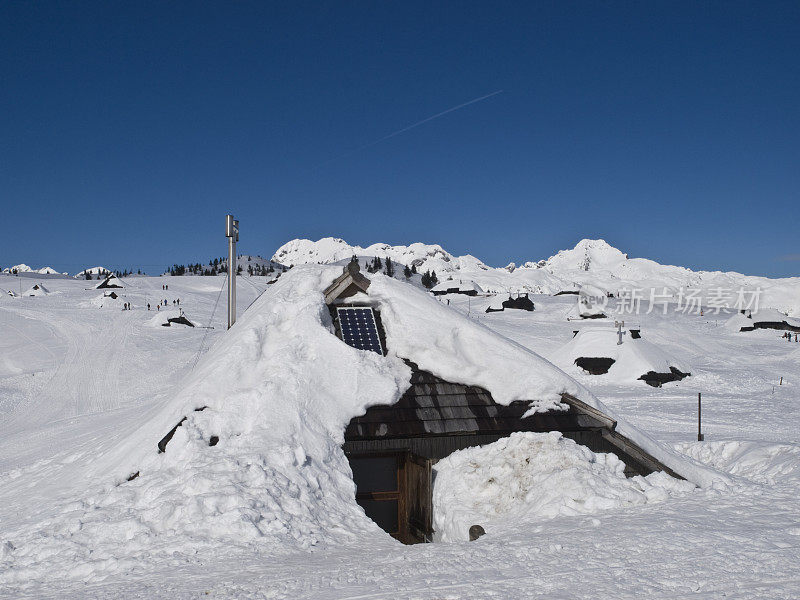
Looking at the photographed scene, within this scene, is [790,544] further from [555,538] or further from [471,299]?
[471,299]

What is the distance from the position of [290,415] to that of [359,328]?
2984 millimetres

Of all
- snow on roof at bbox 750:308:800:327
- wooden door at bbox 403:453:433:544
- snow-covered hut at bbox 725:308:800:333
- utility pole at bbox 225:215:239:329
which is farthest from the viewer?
snow on roof at bbox 750:308:800:327

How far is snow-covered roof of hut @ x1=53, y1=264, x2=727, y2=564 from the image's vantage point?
6.61 metres

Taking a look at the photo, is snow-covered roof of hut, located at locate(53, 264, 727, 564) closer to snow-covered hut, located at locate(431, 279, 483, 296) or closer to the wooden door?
the wooden door

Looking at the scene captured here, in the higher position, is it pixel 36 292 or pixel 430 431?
pixel 36 292

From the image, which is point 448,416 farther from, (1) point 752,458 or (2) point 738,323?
(2) point 738,323

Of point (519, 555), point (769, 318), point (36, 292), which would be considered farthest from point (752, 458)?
point (36, 292)

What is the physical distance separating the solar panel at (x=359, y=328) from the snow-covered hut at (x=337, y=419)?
3 cm

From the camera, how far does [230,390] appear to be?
29.4ft

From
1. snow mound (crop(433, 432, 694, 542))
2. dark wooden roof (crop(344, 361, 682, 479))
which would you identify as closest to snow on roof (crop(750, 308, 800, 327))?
dark wooden roof (crop(344, 361, 682, 479))

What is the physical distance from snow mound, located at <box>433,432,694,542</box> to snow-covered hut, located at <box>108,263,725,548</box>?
1.64 feet

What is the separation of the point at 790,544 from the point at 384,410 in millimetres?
5700

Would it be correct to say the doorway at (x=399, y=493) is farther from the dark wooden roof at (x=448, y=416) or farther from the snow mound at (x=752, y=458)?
the snow mound at (x=752, y=458)

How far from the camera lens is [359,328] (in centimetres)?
1105
